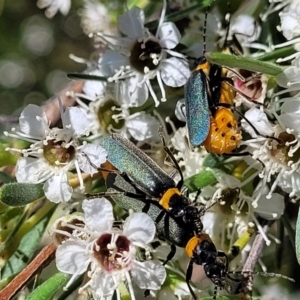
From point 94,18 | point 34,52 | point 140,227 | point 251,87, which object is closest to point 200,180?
point 140,227

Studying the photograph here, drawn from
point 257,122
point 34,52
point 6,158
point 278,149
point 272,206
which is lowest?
point 34,52

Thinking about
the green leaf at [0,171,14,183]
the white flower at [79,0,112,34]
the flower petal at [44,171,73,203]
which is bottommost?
the white flower at [79,0,112,34]

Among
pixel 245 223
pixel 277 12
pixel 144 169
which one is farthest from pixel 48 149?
pixel 277 12

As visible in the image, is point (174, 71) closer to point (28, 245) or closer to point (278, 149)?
point (278, 149)

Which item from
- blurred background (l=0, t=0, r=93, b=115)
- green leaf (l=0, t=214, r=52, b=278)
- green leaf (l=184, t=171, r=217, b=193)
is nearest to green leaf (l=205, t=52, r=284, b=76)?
green leaf (l=184, t=171, r=217, b=193)

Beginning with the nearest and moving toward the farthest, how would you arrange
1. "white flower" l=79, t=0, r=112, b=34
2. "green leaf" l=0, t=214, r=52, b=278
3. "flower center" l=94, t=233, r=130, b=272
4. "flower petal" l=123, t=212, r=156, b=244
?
"flower petal" l=123, t=212, r=156, b=244
"flower center" l=94, t=233, r=130, b=272
"green leaf" l=0, t=214, r=52, b=278
"white flower" l=79, t=0, r=112, b=34

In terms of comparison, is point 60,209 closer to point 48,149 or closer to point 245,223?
point 48,149

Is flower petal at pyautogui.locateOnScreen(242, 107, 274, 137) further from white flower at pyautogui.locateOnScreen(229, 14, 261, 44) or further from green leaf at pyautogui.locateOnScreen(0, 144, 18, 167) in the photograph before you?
green leaf at pyautogui.locateOnScreen(0, 144, 18, 167)
